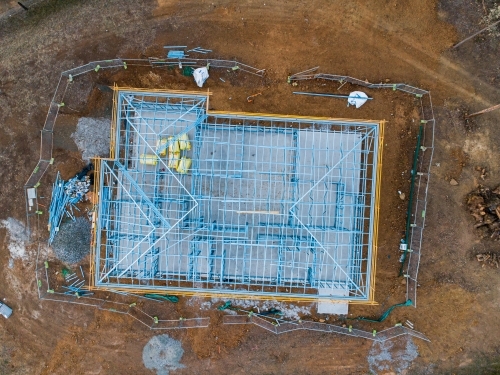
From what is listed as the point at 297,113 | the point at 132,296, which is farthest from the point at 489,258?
the point at 132,296

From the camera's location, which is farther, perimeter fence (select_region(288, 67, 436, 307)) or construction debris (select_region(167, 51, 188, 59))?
perimeter fence (select_region(288, 67, 436, 307))

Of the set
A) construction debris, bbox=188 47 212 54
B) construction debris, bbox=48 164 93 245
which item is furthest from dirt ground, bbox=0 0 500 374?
construction debris, bbox=48 164 93 245

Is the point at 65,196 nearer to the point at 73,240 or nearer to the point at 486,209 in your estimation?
the point at 73,240

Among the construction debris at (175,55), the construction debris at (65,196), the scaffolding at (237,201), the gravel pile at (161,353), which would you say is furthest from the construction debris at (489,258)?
the construction debris at (65,196)

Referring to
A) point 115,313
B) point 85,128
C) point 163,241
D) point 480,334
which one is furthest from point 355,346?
point 85,128

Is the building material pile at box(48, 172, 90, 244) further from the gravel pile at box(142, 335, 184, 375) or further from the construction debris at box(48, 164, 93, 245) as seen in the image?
the gravel pile at box(142, 335, 184, 375)

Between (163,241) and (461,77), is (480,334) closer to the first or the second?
(461,77)
